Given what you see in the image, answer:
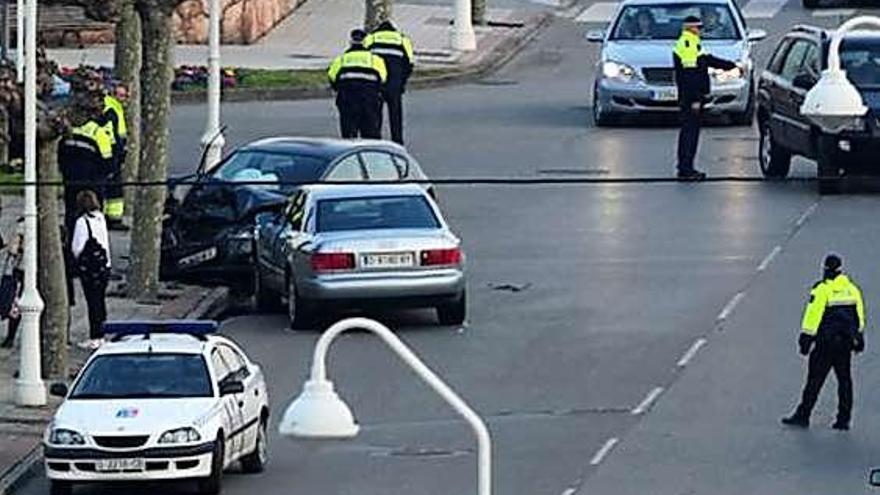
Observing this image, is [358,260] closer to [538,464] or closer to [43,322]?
[43,322]

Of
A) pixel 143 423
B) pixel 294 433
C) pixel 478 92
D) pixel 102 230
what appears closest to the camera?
pixel 294 433

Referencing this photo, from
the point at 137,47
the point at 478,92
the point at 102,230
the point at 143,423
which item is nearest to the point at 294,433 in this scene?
the point at 143,423

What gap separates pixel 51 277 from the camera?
2761cm

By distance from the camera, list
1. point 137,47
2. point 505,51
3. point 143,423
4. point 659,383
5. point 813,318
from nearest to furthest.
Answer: point 143,423
point 813,318
point 659,383
point 137,47
point 505,51

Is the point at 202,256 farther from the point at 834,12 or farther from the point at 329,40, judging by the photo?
the point at 834,12

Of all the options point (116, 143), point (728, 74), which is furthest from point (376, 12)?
point (116, 143)

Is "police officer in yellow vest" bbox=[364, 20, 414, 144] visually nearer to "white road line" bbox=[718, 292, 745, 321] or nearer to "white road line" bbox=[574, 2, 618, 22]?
"white road line" bbox=[718, 292, 745, 321]

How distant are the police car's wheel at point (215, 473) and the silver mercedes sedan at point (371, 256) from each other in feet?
21.0

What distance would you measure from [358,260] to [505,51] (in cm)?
2179

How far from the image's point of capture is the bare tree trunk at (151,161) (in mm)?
30812

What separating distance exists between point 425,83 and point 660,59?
708 centimetres

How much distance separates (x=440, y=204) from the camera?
36500 millimetres

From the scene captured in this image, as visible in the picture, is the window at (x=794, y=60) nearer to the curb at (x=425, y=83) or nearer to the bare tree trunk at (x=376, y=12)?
the bare tree trunk at (x=376, y=12)

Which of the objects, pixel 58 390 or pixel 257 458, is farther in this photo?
pixel 58 390
